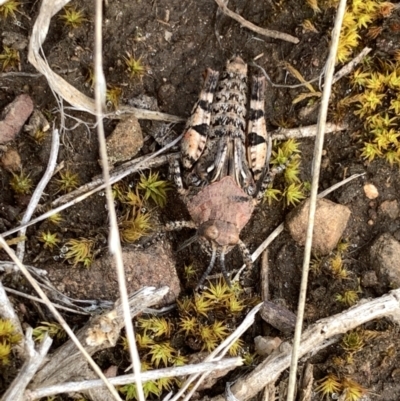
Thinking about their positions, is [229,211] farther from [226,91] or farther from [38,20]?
[38,20]

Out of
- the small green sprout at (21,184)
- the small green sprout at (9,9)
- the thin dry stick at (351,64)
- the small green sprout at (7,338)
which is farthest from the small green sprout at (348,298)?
the small green sprout at (9,9)

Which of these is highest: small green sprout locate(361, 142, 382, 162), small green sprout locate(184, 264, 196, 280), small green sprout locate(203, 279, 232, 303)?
small green sprout locate(361, 142, 382, 162)

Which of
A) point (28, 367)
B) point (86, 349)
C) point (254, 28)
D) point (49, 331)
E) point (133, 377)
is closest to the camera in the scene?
point (28, 367)

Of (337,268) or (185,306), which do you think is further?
(337,268)

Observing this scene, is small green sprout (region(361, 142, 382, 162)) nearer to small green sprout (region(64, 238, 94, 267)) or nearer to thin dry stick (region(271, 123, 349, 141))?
thin dry stick (region(271, 123, 349, 141))

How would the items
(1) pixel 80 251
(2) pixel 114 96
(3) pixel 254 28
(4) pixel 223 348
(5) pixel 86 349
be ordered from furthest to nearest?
(3) pixel 254 28
(2) pixel 114 96
(1) pixel 80 251
(4) pixel 223 348
(5) pixel 86 349

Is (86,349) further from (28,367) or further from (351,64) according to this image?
(351,64)

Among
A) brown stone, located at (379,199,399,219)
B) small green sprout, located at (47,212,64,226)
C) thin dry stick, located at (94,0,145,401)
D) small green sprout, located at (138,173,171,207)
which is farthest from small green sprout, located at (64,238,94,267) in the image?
brown stone, located at (379,199,399,219)

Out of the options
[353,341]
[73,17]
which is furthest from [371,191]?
[73,17]
